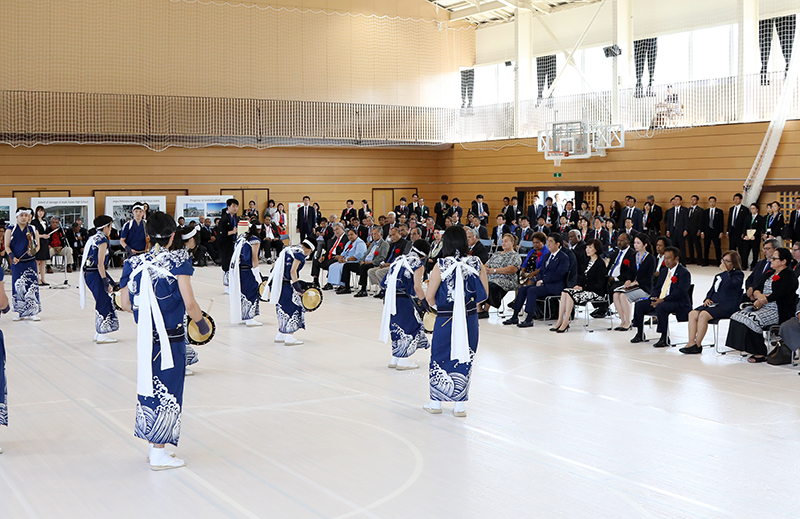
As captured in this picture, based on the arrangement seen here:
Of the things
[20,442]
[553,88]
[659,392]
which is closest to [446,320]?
[659,392]

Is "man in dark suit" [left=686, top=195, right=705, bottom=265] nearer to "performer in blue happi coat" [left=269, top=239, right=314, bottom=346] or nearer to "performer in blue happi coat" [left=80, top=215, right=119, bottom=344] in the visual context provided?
"performer in blue happi coat" [left=269, top=239, right=314, bottom=346]

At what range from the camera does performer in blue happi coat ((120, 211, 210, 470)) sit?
18.2 ft

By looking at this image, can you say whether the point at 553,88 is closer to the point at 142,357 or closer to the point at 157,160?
the point at 157,160

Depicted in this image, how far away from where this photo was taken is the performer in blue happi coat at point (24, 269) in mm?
12039

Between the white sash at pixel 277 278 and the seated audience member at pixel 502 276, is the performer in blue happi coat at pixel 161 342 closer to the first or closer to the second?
Result: the white sash at pixel 277 278

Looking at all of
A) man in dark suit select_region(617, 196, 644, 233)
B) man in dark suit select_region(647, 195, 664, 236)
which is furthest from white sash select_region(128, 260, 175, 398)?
man in dark suit select_region(647, 195, 664, 236)

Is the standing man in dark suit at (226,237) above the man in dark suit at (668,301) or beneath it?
above

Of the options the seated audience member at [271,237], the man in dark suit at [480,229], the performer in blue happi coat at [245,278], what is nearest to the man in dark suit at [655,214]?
the man in dark suit at [480,229]

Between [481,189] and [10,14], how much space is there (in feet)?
49.8

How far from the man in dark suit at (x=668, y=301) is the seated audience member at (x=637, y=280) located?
A: 2.16 feet

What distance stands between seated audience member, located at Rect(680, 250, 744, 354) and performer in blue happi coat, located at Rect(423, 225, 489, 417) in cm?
396

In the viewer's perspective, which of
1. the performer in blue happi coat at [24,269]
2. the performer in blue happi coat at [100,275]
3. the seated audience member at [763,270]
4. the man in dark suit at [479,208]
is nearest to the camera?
the seated audience member at [763,270]

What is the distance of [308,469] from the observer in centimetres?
562

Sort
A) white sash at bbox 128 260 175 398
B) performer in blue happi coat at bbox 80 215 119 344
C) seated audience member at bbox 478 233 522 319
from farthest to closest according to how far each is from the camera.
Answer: seated audience member at bbox 478 233 522 319, performer in blue happi coat at bbox 80 215 119 344, white sash at bbox 128 260 175 398
